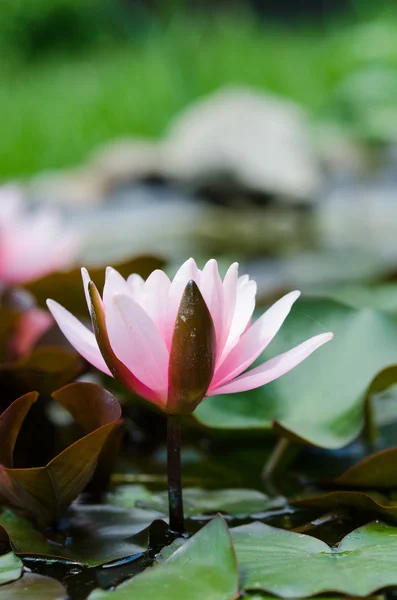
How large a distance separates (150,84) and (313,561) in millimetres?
5148

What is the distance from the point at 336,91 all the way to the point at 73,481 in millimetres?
4758

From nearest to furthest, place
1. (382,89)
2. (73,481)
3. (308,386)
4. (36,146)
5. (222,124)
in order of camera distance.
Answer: (73,481)
(308,386)
(222,124)
(36,146)
(382,89)

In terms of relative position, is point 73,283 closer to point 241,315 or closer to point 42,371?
point 42,371

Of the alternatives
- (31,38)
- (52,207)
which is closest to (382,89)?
(52,207)

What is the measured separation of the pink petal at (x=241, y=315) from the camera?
0.56 meters

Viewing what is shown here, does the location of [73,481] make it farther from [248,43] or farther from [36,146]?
[248,43]

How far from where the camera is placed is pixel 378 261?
2.18 m

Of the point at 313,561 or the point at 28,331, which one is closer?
the point at 313,561

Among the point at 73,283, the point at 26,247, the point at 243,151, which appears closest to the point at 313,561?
the point at 73,283

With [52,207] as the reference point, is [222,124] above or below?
above

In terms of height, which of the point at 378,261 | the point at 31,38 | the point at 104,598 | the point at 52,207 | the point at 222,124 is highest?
the point at 31,38

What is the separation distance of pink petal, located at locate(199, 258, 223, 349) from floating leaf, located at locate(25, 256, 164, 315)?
1.24ft

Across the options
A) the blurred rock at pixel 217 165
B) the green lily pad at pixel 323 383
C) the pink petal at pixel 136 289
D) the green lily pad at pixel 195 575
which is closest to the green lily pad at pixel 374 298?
the green lily pad at pixel 323 383

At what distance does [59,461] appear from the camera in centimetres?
58
